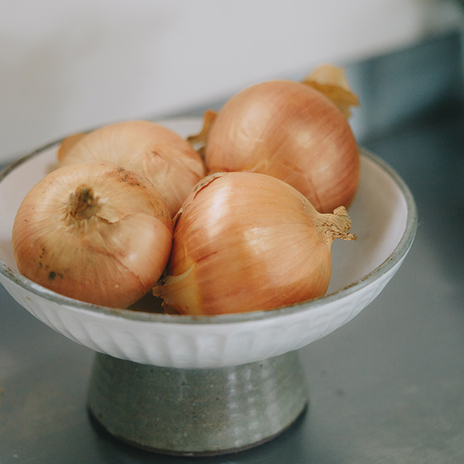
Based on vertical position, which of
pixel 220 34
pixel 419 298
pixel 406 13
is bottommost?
pixel 419 298

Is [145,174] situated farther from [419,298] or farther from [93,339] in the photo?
[419,298]

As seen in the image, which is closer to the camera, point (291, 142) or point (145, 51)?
point (291, 142)

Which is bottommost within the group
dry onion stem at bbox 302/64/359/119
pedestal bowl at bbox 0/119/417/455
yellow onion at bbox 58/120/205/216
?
pedestal bowl at bbox 0/119/417/455

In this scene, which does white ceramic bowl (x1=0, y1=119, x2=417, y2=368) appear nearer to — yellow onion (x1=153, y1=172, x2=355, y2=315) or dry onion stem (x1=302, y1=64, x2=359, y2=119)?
yellow onion (x1=153, y1=172, x2=355, y2=315)

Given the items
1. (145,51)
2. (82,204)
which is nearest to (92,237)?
(82,204)

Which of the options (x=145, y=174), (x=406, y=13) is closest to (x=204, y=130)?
(x=145, y=174)

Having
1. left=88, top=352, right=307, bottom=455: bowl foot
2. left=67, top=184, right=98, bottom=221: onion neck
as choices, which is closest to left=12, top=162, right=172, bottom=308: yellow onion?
left=67, top=184, right=98, bottom=221: onion neck

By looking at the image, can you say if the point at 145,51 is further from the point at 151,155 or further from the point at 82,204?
the point at 82,204
